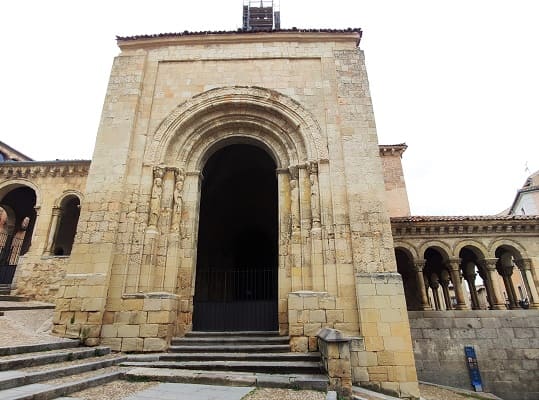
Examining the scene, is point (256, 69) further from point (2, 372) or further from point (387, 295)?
point (2, 372)

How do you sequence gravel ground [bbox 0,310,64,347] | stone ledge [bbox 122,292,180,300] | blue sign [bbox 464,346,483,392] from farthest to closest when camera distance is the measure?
blue sign [bbox 464,346,483,392], stone ledge [bbox 122,292,180,300], gravel ground [bbox 0,310,64,347]

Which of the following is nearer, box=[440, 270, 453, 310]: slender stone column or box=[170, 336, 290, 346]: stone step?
box=[170, 336, 290, 346]: stone step

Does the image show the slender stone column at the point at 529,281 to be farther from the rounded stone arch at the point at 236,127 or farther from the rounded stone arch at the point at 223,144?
→ the rounded stone arch at the point at 223,144

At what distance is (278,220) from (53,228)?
956cm

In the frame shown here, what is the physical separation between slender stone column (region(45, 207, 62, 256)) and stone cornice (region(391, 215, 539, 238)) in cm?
1292

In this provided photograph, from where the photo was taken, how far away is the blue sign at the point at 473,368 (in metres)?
8.84

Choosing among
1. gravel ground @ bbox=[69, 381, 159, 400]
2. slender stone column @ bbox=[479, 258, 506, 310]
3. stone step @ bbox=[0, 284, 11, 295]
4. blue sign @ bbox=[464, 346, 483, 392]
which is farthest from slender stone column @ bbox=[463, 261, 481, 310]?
stone step @ bbox=[0, 284, 11, 295]

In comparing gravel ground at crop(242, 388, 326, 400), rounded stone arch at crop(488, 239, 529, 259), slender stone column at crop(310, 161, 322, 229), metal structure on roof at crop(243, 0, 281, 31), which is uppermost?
metal structure on roof at crop(243, 0, 281, 31)

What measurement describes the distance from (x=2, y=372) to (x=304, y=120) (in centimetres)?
754

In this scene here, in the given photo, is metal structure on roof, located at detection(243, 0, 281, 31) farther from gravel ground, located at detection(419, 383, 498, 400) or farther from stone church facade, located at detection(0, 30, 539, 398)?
gravel ground, located at detection(419, 383, 498, 400)

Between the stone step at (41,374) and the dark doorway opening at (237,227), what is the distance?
5805mm

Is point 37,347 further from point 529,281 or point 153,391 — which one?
point 529,281

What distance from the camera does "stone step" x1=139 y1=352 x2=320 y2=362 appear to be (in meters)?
5.71

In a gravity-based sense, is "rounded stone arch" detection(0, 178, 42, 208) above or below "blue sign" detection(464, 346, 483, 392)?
above
